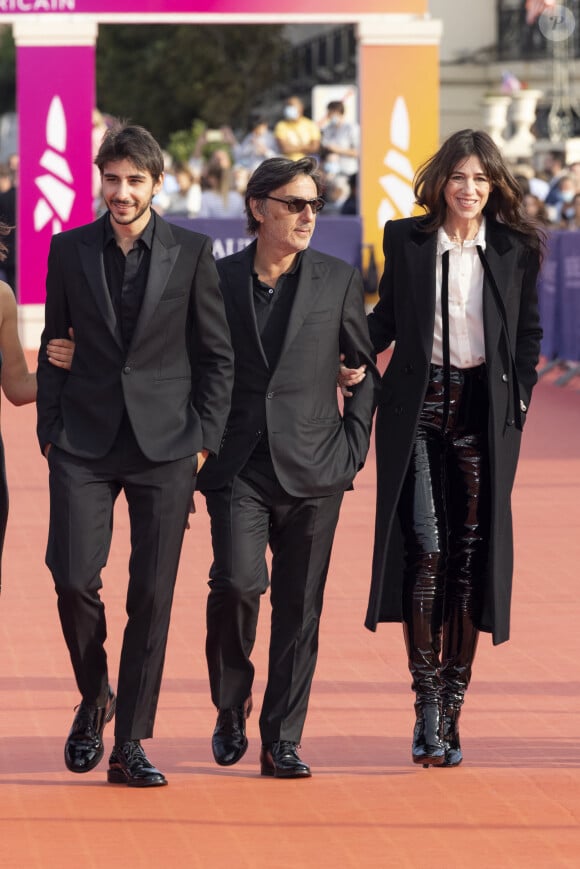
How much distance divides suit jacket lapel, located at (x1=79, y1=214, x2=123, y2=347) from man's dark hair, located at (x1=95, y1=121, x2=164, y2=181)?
8.9 inches

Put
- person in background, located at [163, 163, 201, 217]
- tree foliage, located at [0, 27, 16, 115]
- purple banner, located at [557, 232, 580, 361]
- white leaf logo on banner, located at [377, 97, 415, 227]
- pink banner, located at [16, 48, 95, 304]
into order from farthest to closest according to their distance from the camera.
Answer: tree foliage, located at [0, 27, 16, 115], person in background, located at [163, 163, 201, 217], white leaf logo on banner, located at [377, 97, 415, 227], pink banner, located at [16, 48, 95, 304], purple banner, located at [557, 232, 580, 361]

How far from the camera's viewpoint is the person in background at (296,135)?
27.7 m

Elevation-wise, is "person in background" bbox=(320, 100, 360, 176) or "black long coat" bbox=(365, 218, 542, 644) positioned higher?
"person in background" bbox=(320, 100, 360, 176)

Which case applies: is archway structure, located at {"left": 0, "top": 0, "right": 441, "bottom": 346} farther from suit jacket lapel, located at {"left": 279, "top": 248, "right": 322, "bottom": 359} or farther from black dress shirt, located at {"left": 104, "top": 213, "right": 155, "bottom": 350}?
black dress shirt, located at {"left": 104, "top": 213, "right": 155, "bottom": 350}

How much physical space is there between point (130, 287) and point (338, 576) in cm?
432

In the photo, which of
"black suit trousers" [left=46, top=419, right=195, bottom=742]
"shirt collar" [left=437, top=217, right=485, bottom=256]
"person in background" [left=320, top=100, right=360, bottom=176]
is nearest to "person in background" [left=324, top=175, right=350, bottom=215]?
"person in background" [left=320, top=100, right=360, bottom=176]

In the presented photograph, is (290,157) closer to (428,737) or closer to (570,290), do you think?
(570,290)

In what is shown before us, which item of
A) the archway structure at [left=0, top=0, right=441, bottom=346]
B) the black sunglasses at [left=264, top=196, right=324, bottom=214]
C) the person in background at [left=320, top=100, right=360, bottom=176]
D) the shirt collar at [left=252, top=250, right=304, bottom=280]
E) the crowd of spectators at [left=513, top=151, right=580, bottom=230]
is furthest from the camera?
the person in background at [left=320, top=100, right=360, bottom=176]

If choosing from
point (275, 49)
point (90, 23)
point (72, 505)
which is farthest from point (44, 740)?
point (275, 49)

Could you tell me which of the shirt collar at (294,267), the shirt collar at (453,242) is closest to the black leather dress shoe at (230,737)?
the shirt collar at (294,267)

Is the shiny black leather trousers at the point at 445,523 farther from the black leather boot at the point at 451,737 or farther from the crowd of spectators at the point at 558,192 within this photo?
the crowd of spectators at the point at 558,192

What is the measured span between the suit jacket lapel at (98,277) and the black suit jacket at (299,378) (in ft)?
1.39

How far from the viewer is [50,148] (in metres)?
22.7

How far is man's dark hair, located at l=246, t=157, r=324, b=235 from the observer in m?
6.21
